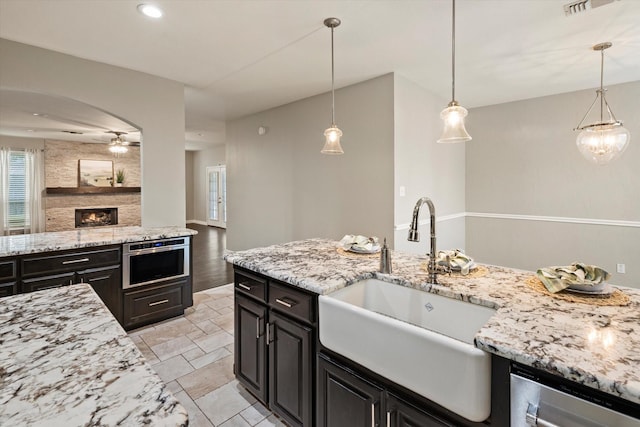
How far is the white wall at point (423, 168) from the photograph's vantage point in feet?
12.0

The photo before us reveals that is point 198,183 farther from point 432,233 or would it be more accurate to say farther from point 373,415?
point 373,415

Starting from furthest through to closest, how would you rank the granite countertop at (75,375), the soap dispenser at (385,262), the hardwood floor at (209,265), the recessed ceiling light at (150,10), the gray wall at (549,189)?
the hardwood floor at (209,265)
the gray wall at (549,189)
the recessed ceiling light at (150,10)
the soap dispenser at (385,262)
the granite countertop at (75,375)

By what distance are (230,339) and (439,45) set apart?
11.2 feet

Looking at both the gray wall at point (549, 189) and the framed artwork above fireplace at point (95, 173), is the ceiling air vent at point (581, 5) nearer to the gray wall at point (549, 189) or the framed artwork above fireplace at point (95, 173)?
the gray wall at point (549, 189)

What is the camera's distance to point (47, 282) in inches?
101

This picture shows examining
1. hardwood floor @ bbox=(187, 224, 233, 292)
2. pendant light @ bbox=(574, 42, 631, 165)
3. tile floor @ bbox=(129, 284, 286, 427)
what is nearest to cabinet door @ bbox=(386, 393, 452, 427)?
tile floor @ bbox=(129, 284, 286, 427)

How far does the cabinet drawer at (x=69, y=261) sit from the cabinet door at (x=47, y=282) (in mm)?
51

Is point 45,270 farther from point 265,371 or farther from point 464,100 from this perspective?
point 464,100

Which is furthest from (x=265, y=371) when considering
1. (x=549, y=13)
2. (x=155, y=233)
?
(x=549, y=13)

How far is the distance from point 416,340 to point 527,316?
0.46m

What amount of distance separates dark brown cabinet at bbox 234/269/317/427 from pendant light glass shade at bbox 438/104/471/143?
4.19ft

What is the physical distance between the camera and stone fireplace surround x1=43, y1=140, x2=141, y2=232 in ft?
26.6

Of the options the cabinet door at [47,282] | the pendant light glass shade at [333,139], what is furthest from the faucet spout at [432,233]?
the cabinet door at [47,282]

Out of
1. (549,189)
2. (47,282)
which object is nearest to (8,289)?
(47,282)
